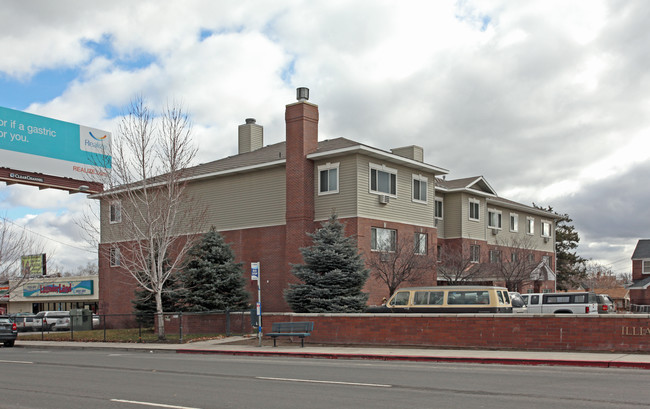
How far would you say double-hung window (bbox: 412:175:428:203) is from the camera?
127 feet

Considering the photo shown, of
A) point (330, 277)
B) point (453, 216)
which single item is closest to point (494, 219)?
point (453, 216)

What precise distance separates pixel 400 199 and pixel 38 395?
27.1 meters

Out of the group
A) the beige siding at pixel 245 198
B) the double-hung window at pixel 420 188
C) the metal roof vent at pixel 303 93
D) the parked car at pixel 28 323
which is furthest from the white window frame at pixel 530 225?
the parked car at pixel 28 323

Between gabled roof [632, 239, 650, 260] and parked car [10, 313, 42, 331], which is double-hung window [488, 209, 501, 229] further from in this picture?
parked car [10, 313, 42, 331]

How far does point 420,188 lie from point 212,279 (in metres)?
13.8

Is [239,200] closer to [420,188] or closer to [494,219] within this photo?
[420,188]

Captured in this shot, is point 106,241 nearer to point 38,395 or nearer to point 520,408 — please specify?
point 38,395

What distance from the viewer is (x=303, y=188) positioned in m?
35.3

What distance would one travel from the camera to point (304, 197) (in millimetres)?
35281

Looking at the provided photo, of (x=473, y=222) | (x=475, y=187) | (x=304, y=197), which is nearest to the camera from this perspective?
(x=304, y=197)

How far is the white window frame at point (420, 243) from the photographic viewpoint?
37.8m

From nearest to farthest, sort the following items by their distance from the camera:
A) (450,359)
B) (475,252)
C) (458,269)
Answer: (450,359) < (458,269) < (475,252)

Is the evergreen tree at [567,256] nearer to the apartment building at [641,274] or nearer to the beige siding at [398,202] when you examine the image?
the apartment building at [641,274]

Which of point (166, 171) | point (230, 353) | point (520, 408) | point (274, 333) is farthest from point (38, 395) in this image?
point (166, 171)
